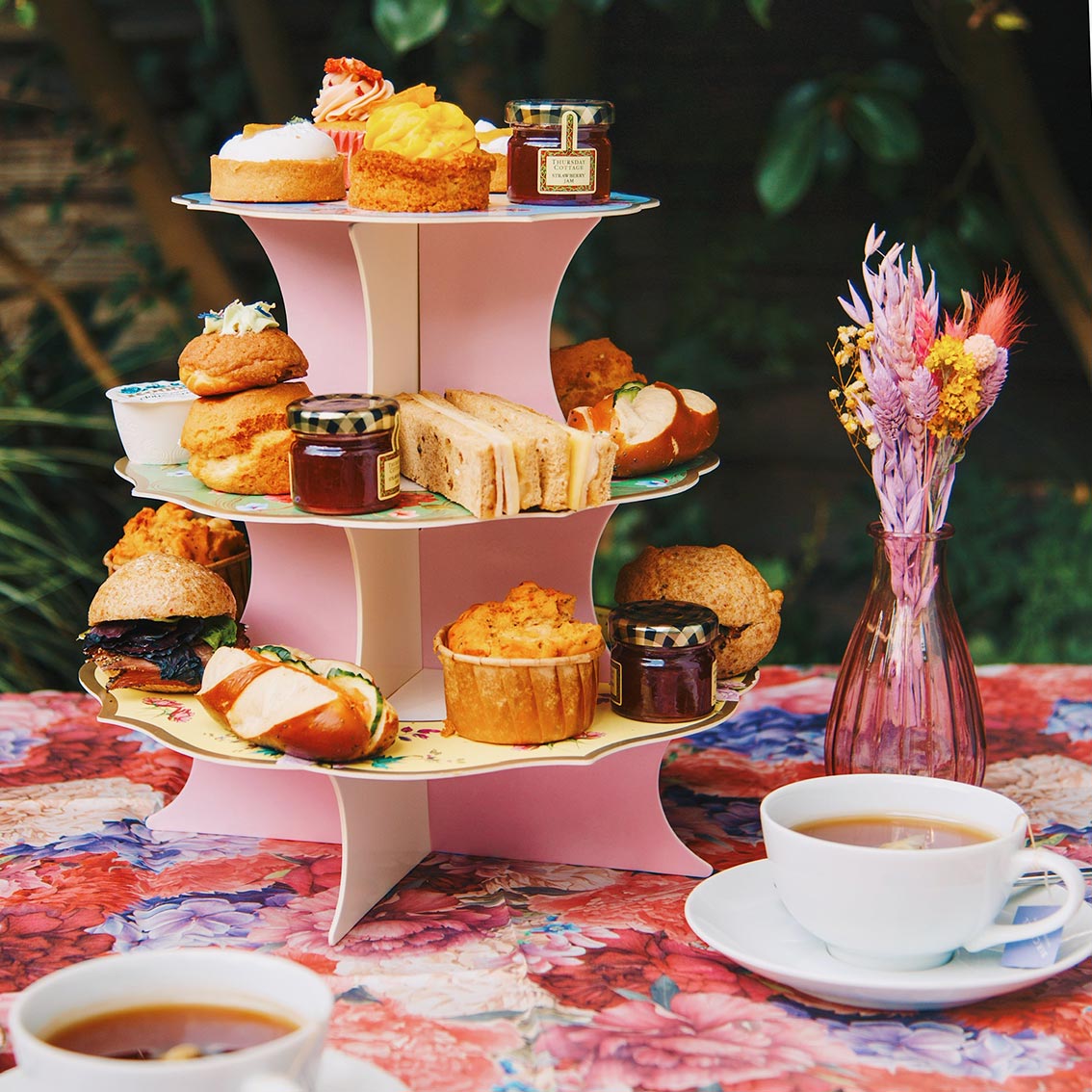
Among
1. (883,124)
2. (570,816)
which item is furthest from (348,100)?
(883,124)

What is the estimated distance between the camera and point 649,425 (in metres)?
1.66

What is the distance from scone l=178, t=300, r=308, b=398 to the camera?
5.32 ft

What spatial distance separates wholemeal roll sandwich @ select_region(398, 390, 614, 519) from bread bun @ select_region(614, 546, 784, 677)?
0.21 meters

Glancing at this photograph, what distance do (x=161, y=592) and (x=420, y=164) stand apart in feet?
1.76

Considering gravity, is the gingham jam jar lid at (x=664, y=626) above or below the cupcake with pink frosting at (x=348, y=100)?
below

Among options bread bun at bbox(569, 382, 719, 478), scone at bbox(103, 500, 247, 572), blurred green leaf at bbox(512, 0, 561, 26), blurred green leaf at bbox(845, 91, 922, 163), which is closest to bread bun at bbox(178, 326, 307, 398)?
scone at bbox(103, 500, 247, 572)

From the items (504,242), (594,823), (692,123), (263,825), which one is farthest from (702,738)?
(692,123)

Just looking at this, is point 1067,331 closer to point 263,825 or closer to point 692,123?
point 692,123

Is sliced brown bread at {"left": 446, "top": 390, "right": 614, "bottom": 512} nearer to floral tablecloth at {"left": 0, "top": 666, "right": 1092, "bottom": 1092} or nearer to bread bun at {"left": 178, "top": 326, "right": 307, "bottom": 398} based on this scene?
bread bun at {"left": 178, "top": 326, "right": 307, "bottom": 398}

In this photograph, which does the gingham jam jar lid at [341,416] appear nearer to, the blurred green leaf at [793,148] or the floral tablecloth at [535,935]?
the floral tablecloth at [535,935]

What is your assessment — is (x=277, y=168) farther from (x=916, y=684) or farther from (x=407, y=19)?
(x=407, y=19)

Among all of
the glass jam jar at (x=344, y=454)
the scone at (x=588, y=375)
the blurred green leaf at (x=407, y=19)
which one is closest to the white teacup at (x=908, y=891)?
the glass jam jar at (x=344, y=454)

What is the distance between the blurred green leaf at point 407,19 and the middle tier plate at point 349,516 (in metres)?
1.05

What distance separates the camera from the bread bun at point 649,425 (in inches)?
64.8
